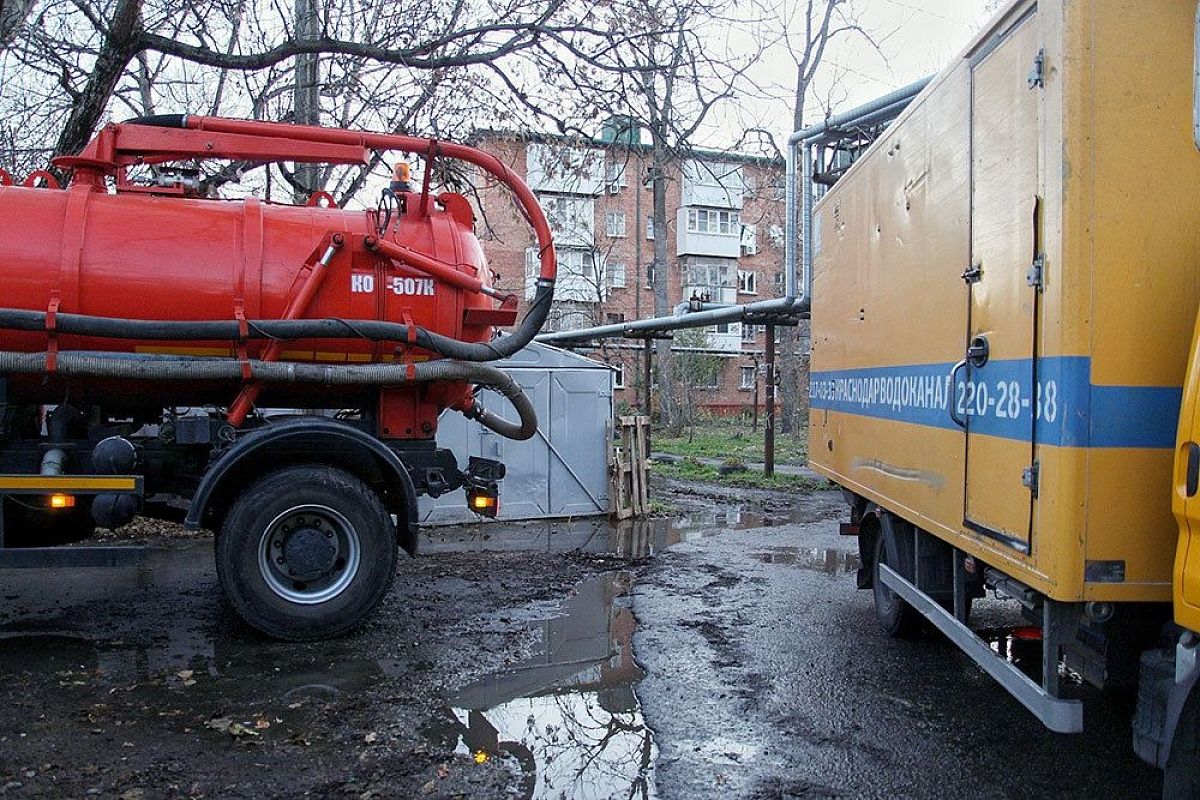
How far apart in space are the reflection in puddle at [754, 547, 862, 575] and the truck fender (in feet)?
14.4

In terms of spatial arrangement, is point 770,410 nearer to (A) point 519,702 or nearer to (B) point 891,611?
(B) point 891,611

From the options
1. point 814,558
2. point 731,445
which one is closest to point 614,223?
point 731,445

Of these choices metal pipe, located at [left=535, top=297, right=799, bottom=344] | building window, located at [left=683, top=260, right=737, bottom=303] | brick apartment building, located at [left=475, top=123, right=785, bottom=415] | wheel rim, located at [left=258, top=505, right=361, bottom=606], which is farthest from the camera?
building window, located at [left=683, top=260, right=737, bottom=303]

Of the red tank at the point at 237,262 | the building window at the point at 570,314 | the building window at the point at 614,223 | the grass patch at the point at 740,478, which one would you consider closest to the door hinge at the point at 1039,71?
the red tank at the point at 237,262

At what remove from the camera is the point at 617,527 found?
1178 cm

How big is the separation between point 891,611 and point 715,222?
1583 inches

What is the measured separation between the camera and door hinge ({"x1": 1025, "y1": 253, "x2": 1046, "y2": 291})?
142 inches

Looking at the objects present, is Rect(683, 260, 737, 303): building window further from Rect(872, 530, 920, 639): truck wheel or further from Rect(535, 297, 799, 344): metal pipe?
Rect(872, 530, 920, 639): truck wheel

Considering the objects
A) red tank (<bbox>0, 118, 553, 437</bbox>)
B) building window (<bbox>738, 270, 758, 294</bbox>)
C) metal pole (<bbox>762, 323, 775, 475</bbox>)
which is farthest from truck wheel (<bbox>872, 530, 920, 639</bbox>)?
building window (<bbox>738, 270, 758, 294</bbox>)

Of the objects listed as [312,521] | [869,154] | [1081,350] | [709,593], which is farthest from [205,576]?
[1081,350]

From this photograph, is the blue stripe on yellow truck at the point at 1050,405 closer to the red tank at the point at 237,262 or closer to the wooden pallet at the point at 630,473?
the red tank at the point at 237,262

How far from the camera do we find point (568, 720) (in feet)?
16.5

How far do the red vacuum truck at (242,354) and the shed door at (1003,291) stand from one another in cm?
334

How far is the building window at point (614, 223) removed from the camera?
125 feet
